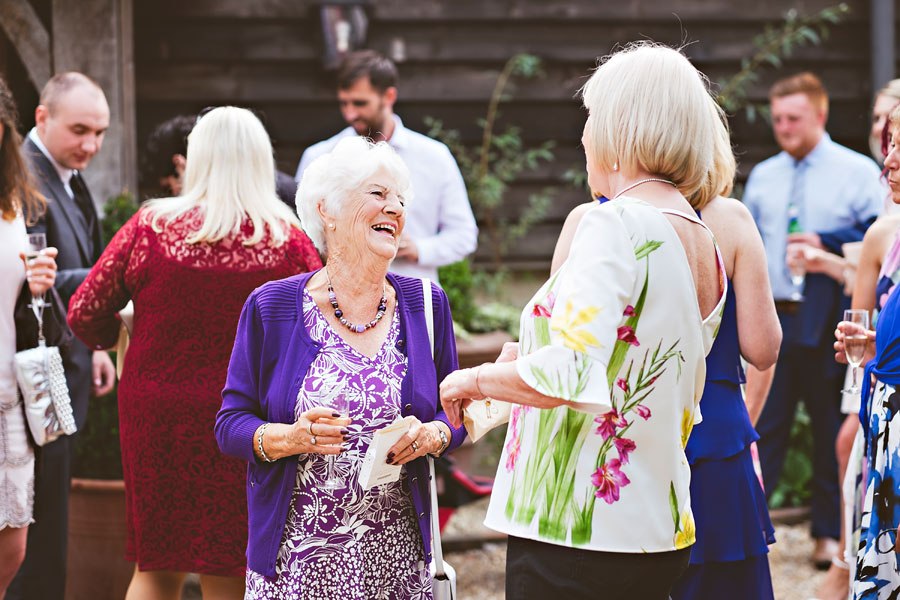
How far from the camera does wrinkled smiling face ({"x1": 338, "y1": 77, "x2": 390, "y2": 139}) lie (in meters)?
4.52

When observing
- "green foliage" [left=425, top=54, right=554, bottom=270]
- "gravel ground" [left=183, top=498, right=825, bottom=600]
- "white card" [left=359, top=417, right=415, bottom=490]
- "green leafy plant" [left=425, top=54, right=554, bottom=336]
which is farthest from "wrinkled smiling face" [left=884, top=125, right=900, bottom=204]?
"green foliage" [left=425, top=54, right=554, bottom=270]

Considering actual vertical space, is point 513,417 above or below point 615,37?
below

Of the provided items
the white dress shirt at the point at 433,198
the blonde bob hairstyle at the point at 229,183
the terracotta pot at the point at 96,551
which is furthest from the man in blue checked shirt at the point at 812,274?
the terracotta pot at the point at 96,551

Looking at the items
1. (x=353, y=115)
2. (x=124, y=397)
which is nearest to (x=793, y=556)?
(x=353, y=115)

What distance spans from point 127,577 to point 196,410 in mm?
1449

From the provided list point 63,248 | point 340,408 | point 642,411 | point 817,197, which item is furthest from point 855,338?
point 63,248

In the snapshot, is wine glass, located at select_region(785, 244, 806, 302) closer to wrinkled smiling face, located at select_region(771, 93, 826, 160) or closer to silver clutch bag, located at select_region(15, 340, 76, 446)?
wrinkled smiling face, located at select_region(771, 93, 826, 160)

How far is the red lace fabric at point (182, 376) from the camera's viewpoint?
9.50 ft

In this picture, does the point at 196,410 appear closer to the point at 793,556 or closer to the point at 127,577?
the point at 127,577

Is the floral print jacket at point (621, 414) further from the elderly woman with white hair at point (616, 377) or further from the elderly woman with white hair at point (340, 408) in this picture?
the elderly woman with white hair at point (340, 408)

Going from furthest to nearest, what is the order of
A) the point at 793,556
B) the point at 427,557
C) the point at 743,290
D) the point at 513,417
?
1. the point at 793,556
2. the point at 743,290
3. the point at 427,557
4. the point at 513,417

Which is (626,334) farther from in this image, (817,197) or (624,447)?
(817,197)

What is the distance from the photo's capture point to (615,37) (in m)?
6.05

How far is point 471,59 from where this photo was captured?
589 centimetres
